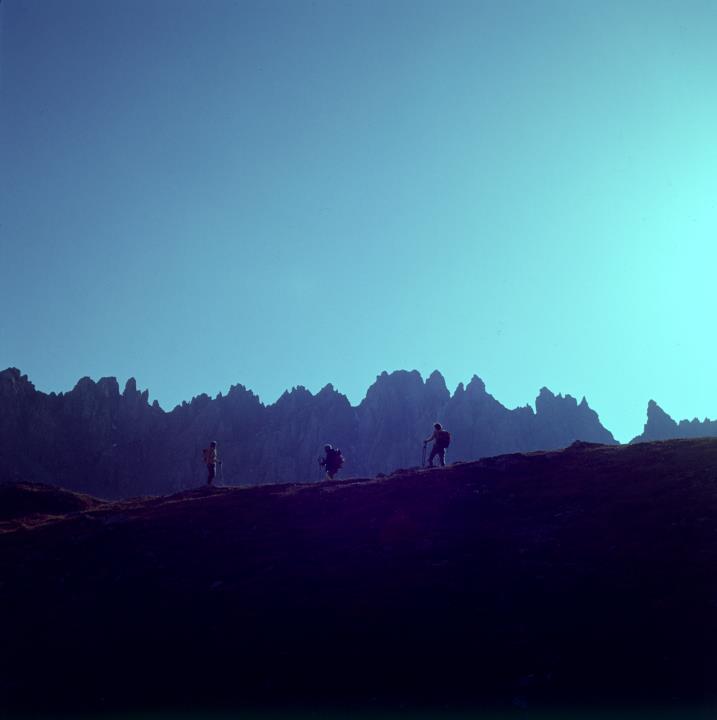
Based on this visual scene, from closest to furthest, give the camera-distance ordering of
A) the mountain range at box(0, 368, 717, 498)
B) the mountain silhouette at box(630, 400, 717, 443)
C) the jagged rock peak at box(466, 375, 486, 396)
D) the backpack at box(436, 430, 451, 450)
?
the backpack at box(436, 430, 451, 450) → the mountain silhouette at box(630, 400, 717, 443) → the mountain range at box(0, 368, 717, 498) → the jagged rock peak at box(466, 375, 486, 396)

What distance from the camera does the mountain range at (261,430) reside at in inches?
4333

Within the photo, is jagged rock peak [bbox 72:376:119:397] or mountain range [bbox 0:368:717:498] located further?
jagged rock peak [bbox 72:376:119:397]

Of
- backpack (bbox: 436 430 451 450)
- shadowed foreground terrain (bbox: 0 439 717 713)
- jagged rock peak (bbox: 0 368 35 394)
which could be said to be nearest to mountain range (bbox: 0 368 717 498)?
jagged rock peak (bbox: 0 368 35 394)

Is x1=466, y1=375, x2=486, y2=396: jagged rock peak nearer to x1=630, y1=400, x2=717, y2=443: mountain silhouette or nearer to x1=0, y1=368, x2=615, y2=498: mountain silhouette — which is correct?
x1=0, y1=368, x2=615, y2=498: mountain silhouette

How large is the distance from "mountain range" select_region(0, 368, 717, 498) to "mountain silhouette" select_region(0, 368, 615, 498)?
18 centimetres

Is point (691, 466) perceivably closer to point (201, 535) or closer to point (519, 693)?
point (519, 693)

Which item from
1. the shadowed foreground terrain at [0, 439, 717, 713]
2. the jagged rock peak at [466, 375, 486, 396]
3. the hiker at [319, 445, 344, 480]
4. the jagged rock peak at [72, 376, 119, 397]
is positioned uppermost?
the jagged rock peak at [72, 376, 119, 397]

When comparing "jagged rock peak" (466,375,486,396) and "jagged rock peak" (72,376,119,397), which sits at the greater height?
"jagged rock peak" (72,376,119,397)

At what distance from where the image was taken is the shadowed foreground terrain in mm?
14750

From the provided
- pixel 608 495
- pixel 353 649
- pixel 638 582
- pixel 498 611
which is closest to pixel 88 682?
pixel 353 649

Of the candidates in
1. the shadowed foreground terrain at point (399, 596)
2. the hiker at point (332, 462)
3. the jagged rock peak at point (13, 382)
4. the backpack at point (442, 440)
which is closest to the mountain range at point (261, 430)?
the jagged rock peak at point (13, 382)

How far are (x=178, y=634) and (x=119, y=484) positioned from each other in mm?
99093

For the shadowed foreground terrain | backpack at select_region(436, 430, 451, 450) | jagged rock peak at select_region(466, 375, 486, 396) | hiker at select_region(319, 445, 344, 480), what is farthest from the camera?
jagged rock peak at select_region(466, 375, 486, 396)

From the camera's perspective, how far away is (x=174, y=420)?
12519cm
